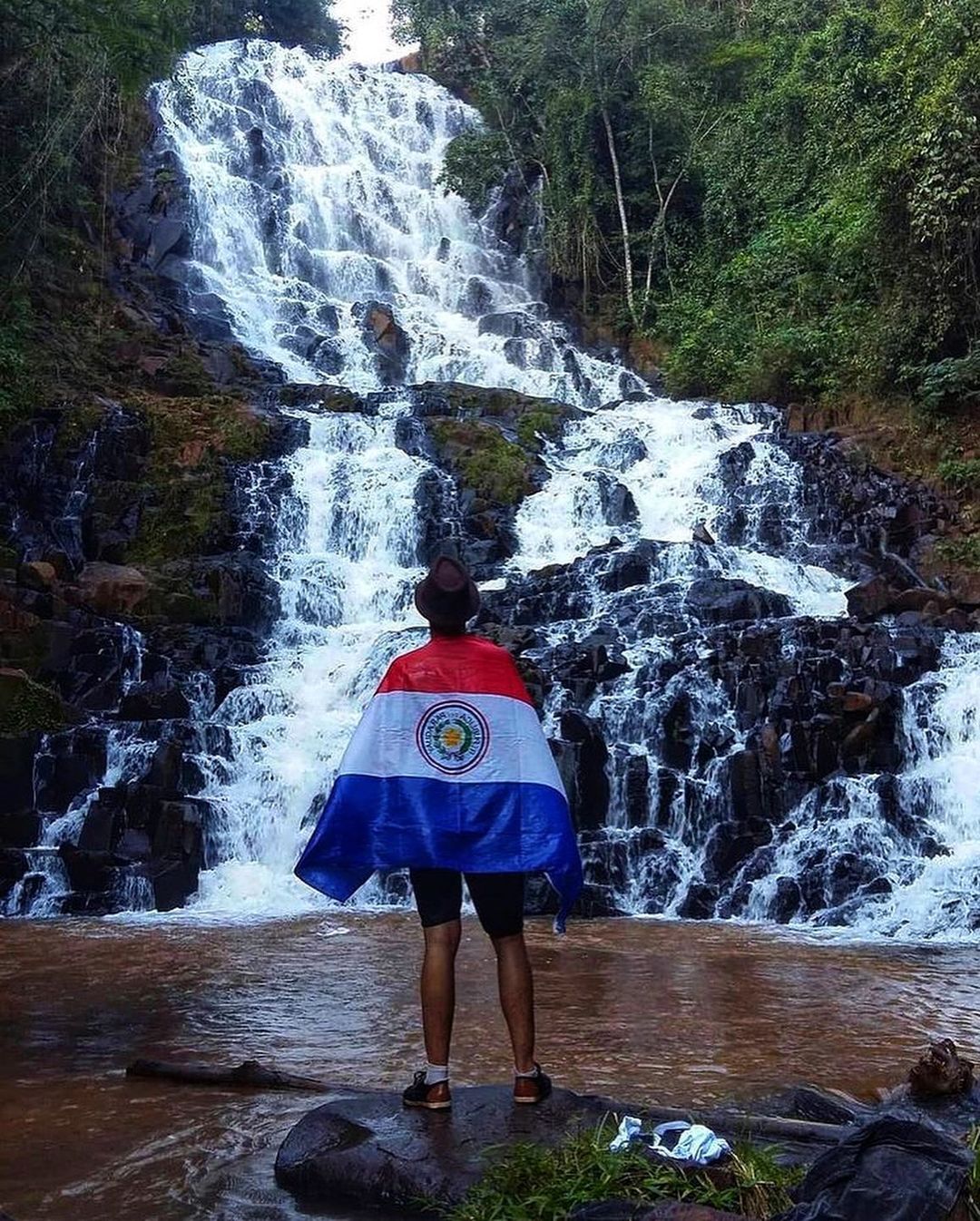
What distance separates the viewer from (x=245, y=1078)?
14.0 ft

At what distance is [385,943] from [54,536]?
10.3 m

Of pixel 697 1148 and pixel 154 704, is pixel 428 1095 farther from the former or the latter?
pixel 154 704

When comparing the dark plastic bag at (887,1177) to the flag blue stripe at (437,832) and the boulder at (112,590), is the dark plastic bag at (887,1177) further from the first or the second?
the boulder at (112,590)

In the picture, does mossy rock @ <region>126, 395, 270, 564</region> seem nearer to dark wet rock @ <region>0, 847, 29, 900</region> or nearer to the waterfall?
the waterfall

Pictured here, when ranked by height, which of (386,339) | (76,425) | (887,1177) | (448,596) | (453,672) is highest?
(386,339)

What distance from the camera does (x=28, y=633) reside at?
1359 cm

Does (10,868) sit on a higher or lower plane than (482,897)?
lower

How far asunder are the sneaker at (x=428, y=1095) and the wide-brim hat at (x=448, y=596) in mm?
1357

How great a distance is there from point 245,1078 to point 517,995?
3.85 ft

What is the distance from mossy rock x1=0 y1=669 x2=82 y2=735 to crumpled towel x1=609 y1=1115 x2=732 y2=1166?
1037 centimetres

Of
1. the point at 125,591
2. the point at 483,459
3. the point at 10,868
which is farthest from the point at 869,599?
the point at 10,868

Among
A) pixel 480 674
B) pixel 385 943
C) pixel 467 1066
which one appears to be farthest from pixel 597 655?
pixel 480 674

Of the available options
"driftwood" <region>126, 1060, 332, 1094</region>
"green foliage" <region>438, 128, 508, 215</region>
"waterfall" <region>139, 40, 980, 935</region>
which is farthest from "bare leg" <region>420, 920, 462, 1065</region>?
"green foliage" <region>438, 128, 508, 215</region>

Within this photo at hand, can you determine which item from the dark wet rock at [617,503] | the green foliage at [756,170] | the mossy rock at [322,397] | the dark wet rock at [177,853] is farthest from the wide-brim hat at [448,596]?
the mossy rock at [322,397]
